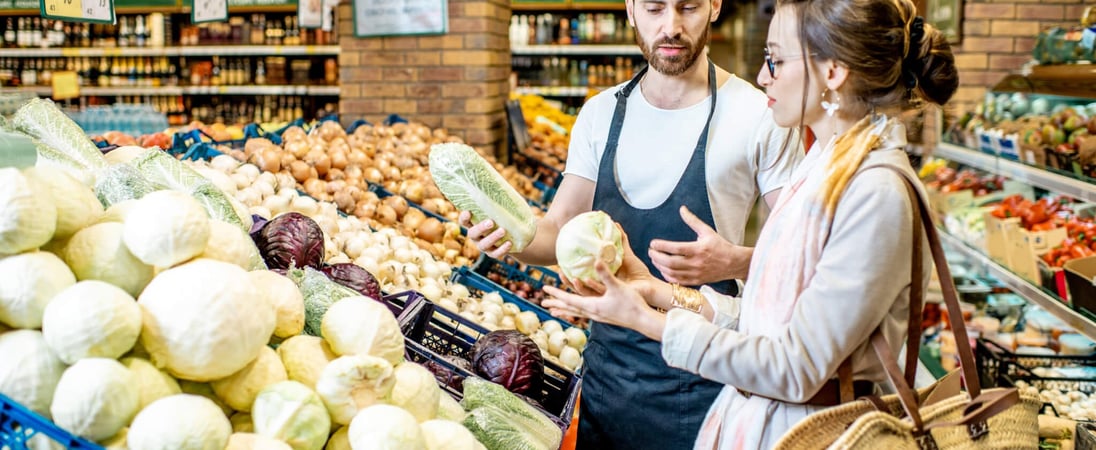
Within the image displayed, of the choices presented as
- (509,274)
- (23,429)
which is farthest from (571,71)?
(23,429)

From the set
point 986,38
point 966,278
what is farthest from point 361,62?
point 986,38

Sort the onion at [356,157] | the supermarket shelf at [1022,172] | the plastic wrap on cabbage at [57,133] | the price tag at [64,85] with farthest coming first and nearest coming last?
the price tag at [64,85]
the onion at [356,157]
the supermarket shelf at [1022,172]
the plastic wrap on cabbage at [57,133]

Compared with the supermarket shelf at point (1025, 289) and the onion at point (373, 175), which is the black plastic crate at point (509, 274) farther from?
the supermarket shelf at point (1025, 289)

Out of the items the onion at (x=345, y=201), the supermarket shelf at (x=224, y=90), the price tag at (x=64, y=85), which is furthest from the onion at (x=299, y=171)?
the supermarket shelf at (x=224, y=90)

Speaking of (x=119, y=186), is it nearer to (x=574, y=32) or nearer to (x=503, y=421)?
(x=503, y=421)

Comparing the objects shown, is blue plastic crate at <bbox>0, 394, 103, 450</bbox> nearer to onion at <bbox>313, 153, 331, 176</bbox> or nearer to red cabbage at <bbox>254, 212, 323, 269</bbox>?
red cabbage at <bbox>254, 212, 323, 269</bbox>

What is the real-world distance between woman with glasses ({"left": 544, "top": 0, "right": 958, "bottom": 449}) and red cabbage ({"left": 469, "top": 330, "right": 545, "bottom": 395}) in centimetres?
54

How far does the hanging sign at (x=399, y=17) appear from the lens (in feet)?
17.9

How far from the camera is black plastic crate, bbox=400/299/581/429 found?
2.26 meters

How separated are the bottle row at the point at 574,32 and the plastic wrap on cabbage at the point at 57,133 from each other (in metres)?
6.70

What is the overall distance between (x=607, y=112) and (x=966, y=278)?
348 centimetres

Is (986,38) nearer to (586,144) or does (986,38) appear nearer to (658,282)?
(586,144)

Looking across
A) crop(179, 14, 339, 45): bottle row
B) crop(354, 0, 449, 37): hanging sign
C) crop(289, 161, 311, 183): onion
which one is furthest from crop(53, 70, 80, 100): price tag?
crop(289, 161, 311, 183): onion

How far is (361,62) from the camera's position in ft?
18.6
